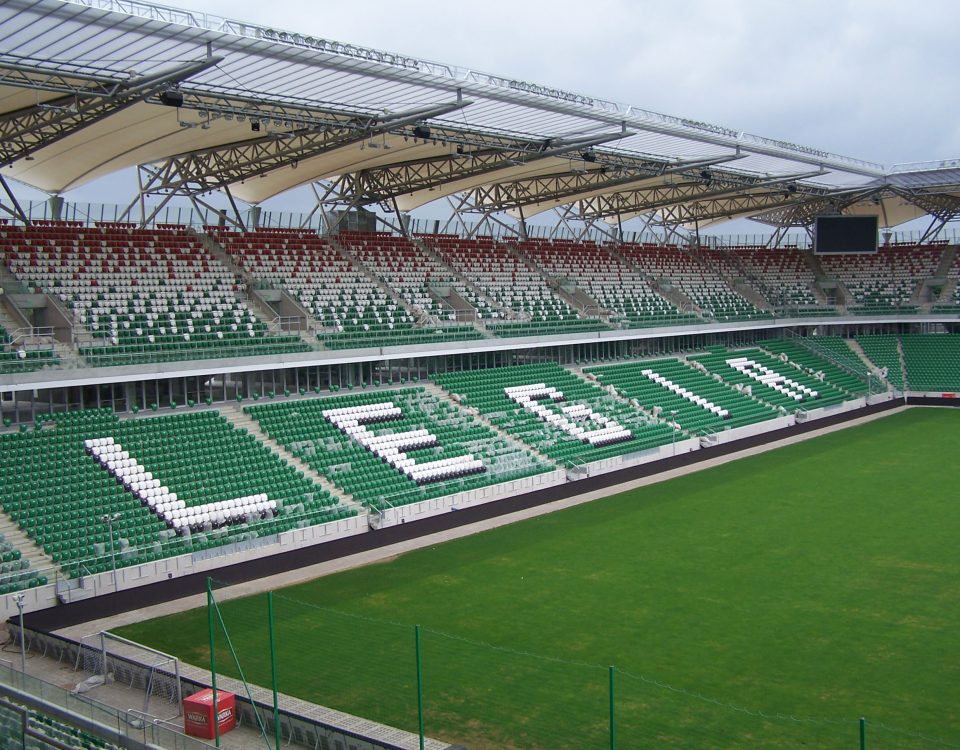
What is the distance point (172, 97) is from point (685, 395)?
76.8ft

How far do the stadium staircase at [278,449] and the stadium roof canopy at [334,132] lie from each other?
7982 millimetres

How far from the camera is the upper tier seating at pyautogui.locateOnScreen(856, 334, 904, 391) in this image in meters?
46.2

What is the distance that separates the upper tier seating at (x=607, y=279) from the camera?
4228 cm

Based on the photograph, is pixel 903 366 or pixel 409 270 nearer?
pixel 409 270

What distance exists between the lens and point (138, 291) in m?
27.7

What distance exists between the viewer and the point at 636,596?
18031 mm

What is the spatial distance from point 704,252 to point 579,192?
1614cm

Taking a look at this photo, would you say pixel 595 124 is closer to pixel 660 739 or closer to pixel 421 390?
pixel 421 390

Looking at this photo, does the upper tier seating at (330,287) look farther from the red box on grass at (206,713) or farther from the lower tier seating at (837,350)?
→ the lower tier seating at (837,350)

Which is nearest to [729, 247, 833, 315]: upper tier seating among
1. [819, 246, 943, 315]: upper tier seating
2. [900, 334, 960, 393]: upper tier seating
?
[819, 246, 943, 315]: upper tier seating

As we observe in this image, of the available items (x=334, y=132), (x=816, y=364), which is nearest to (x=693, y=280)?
(x=816, y=364)

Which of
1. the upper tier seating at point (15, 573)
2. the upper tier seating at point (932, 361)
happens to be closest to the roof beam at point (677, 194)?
the upper tier seating at point (932, 361)

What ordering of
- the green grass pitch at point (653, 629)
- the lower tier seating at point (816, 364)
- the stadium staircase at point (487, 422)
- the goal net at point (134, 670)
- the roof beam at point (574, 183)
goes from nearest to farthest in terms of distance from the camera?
the green grass pitch at point (653, 629), the goal net at point (134, 670), the stadium staircase at point (487, 422), the roof beam at point (574, 183), the lower tier seating at point (816, 364)

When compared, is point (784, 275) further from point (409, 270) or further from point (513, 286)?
point (409, 270)
